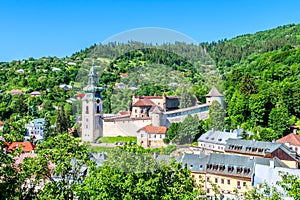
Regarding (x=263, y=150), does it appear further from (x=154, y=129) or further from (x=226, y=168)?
(x=154, y=129)

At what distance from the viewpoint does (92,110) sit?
4980 millimetres

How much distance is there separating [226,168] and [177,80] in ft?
69.8

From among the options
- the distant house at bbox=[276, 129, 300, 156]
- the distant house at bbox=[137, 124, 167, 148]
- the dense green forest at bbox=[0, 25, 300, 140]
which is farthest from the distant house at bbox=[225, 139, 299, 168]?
the distant house at bbox=[137, 124, 167, 148]

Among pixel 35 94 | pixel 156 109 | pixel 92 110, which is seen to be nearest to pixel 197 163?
pixel 156 109

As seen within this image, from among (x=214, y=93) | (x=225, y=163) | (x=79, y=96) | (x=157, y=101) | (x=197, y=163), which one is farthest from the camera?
(x=197, y=163)

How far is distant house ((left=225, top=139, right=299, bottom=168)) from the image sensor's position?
2697 cm

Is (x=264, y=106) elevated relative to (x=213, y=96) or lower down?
elevated

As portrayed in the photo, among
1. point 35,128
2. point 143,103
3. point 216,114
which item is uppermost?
point 35,128

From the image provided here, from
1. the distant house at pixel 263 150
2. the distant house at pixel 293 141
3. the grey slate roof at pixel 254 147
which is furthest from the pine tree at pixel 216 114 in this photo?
the distant house at pixel 293 141

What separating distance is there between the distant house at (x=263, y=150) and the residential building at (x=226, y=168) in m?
1.96

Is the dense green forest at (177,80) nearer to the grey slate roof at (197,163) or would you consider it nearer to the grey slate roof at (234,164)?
the grey slate roof at (234,164)

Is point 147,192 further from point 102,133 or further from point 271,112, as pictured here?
point 271,112

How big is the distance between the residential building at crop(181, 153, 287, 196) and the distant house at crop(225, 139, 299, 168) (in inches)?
77.2

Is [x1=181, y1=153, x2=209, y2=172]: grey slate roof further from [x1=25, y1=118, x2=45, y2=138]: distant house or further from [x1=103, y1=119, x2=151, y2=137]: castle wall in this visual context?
[x1=25, y1=118, x2=45, y2=138]: distant house
